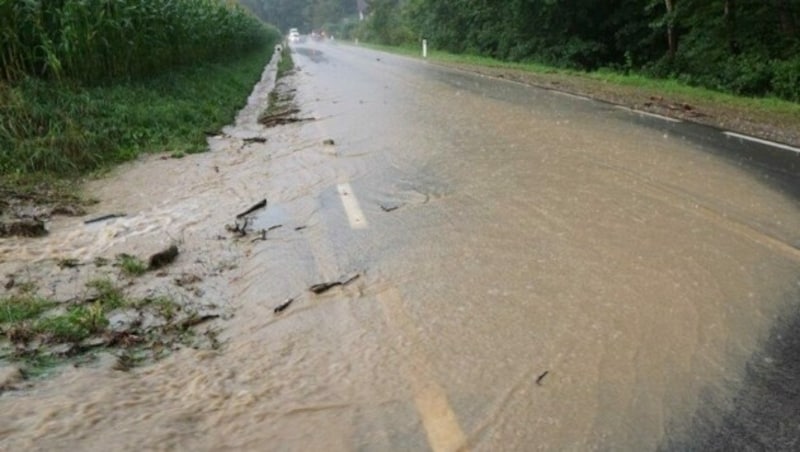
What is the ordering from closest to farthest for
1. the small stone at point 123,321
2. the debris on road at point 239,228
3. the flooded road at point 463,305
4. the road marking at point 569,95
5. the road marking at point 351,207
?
the flooded road at point 463,305, the small stone at point 123,321, the debris on road at point 239,228, the road marking at point 351,207, the road marking at point 569,95

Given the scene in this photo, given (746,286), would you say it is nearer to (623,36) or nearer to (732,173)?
(732,173)

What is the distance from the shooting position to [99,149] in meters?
9.05

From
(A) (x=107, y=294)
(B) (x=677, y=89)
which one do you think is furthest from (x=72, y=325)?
Answer: (B) (x=677, y=89)

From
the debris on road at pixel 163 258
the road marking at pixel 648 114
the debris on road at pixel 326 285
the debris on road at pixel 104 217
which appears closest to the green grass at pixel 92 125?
the debris on road at pixel 104 217

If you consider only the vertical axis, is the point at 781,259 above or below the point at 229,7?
below

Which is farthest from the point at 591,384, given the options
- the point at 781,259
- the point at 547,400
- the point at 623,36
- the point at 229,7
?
the point at 229,7

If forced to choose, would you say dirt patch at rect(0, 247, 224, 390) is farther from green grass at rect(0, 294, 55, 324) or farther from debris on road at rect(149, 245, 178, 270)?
debris on road at rect(149, 245, 178, 270)

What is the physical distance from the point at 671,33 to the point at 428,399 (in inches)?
837

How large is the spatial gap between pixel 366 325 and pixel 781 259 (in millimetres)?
3309

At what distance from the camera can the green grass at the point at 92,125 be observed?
8164 mm

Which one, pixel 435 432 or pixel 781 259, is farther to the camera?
pixel 781 259

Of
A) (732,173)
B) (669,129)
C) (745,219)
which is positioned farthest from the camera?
(669,129)

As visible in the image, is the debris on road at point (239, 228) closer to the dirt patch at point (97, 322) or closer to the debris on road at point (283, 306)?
the dirt patch at point (97, 322)

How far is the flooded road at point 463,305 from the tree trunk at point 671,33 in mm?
12554
